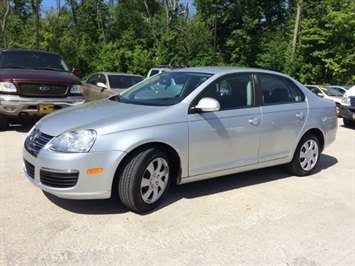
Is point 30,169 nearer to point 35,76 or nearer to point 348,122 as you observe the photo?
point 35,76

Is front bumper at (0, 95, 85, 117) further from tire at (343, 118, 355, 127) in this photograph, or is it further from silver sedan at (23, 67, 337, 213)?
tire at (343, 118, 355, 127)

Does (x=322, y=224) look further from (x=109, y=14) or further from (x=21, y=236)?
(x=109, y=14)

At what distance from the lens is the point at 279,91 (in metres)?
5.25

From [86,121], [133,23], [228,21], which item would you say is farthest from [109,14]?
[86,121]

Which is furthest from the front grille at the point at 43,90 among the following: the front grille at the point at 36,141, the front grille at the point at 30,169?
the front grille at the point at 30,169

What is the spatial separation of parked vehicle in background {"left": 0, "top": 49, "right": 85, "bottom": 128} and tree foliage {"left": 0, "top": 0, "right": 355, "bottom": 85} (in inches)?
822

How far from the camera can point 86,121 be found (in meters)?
3.82

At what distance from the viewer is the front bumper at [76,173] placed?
356cm

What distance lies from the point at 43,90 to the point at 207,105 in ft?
14.7

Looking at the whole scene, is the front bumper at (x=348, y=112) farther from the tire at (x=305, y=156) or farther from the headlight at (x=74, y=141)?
the headlight at (x=74, y=141)

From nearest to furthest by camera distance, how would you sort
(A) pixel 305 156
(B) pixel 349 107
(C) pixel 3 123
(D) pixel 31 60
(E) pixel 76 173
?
(E) pixel 76 173 → (A) pixel 305 156 → (C) pixel 3 123 → (D) pixel 31 60 → (B) pixel 349 107

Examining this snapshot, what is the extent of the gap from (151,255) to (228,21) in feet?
117

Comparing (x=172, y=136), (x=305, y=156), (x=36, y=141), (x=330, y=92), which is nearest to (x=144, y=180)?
(x=172, y=136)

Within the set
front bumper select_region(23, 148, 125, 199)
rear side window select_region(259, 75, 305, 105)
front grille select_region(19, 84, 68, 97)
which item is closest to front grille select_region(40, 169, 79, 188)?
front bumper select_region(23, 148, 125, 199)
